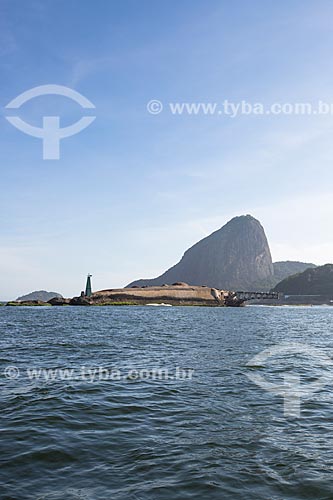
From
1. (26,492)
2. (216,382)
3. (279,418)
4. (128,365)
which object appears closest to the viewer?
(26,492)

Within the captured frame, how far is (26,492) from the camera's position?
25.1 feet

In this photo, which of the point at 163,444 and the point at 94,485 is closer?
the point at 94,485

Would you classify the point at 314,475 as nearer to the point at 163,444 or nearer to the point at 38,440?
the point at 163,444

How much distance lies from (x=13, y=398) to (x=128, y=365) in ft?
25.1

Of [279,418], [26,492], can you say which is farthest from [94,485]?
[279,418]

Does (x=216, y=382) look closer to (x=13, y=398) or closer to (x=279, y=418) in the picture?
(x=279, y=418)

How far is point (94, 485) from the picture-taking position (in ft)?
26.2

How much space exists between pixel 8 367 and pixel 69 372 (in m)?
3.16

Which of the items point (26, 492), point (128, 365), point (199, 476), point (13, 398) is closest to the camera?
point (26, 492)

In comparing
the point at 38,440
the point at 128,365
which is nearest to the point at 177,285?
the point at 128,365

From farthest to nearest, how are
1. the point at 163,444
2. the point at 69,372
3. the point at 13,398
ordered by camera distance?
the point at 69,372 < the point at 13,398 < the point at 163,444

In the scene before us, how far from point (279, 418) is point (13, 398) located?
28.9 feet

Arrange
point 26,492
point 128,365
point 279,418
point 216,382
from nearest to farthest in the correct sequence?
point 26,492 < point 279,418 < point 216,382 < point 128,365

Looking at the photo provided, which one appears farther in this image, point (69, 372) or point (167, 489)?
point (69, 372)
